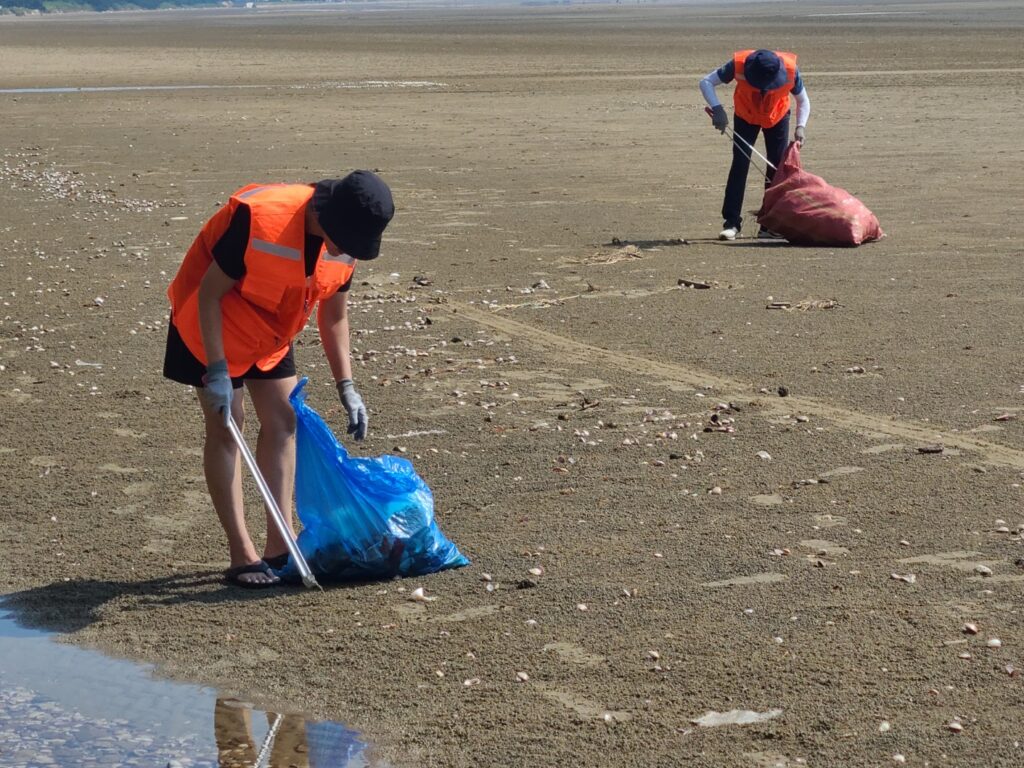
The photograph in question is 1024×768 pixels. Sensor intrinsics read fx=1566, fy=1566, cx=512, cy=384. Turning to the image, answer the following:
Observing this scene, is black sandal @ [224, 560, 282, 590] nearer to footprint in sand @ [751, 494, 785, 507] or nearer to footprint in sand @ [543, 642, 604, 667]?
footprint in sand @ [543, 642, 604, 667]

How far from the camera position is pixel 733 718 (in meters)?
4.76

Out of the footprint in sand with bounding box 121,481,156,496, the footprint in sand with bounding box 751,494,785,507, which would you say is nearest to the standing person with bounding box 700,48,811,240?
the footprint in sand with bounding box 751,494,785,507

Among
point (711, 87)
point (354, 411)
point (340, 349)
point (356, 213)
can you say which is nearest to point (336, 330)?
point (340, 349)

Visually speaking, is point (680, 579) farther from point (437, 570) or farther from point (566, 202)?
point (566, 202)

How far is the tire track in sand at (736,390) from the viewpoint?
24.9ft

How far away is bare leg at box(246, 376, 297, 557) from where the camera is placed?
19.2 feet

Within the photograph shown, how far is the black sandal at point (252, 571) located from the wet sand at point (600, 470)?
139mm

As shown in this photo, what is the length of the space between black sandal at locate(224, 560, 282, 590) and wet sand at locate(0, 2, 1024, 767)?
0.14 m

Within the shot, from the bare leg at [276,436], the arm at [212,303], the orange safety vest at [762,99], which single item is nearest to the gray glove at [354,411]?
the bare leg at [276,436]

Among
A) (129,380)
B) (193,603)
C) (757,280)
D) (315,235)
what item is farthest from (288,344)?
(757,280)

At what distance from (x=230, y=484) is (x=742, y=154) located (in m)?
8.96

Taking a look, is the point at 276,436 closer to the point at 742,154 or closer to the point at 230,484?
the point at 230,484

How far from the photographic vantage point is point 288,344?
5.80 m

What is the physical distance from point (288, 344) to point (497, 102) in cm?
2564
